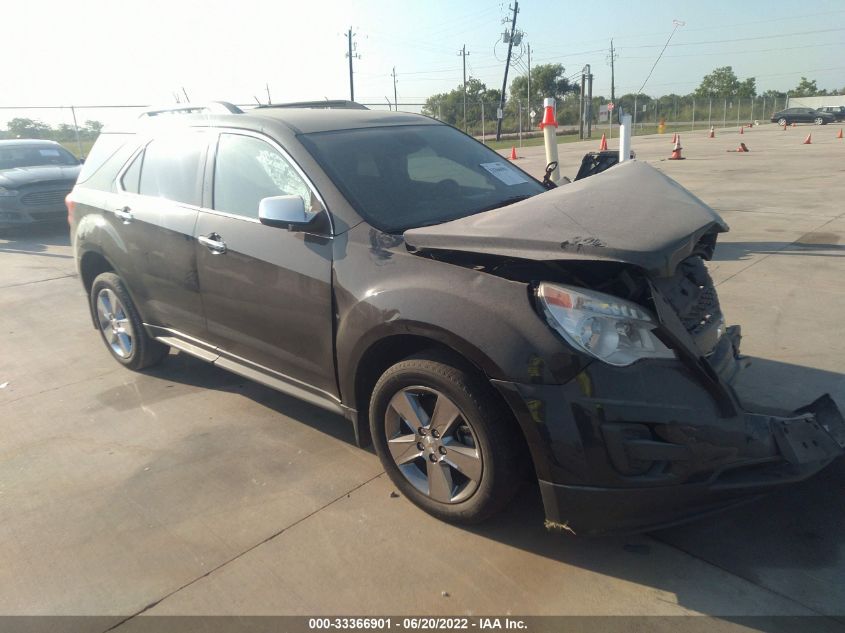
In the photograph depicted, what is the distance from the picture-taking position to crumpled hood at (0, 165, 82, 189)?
11.0 m

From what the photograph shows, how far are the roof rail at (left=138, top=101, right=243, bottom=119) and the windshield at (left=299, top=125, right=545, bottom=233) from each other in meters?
0.87

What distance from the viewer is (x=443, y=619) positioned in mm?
2459

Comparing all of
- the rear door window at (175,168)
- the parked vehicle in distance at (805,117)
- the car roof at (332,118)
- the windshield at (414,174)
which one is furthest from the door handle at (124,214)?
the parked vehicle in distance at (805,117)

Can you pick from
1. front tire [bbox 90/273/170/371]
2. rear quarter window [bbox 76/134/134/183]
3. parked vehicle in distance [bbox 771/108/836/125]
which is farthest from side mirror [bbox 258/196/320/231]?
parked vehicle in distance [bbox 771/108/836/125]

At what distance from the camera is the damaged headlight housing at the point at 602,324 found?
8.11 feet

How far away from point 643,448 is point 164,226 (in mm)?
3133

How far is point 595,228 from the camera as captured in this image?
2.63m

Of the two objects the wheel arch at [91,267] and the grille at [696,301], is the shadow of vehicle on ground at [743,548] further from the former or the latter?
the wheel arch at [91,267]

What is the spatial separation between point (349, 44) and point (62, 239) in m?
47.4

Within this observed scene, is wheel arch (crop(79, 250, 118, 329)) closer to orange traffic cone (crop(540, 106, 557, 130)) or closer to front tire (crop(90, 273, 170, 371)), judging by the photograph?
front tire (crop(90, 273, 170, 371))

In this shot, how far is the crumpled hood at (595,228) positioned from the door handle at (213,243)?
1301 mm

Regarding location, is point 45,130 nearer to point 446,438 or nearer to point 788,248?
point 788,248

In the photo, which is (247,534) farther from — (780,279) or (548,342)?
(780,279)

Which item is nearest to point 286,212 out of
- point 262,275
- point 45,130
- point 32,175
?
point 262,275
